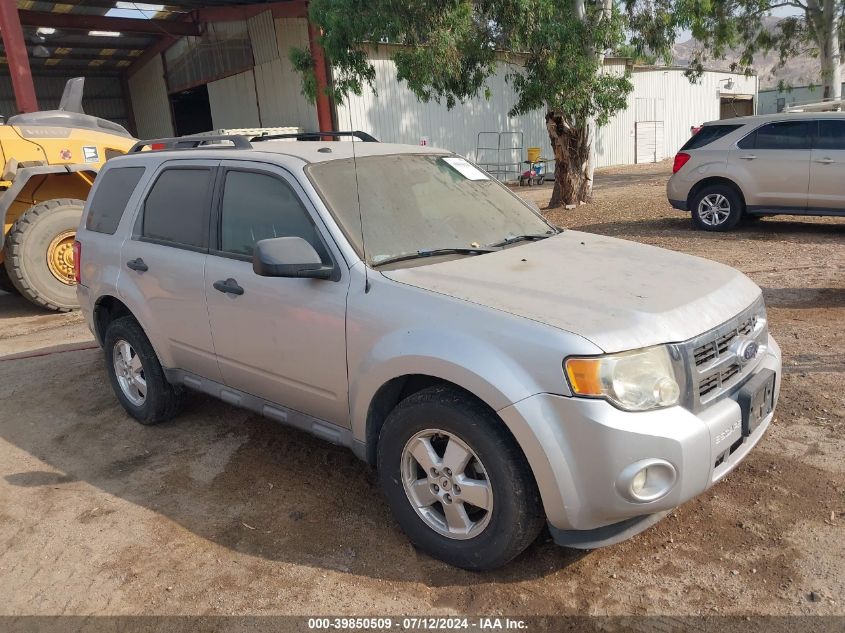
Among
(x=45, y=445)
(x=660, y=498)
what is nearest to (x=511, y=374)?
(x=660, y=498)

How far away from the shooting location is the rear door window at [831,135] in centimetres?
958

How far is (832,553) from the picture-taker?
3.07 metres

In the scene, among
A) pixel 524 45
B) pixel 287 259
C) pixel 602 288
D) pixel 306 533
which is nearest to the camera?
pixel 602 288

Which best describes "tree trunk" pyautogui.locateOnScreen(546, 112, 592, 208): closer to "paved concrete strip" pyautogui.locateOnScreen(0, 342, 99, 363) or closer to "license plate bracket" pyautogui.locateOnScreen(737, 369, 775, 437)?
"paved concrete strip" pyautogui.locateOnScreen(0, 342, 99, 363)

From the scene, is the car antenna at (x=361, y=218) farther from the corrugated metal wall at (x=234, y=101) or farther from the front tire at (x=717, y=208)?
the corrugated metal wall at (x=234, y=101)

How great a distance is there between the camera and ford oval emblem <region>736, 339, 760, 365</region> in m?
3.07

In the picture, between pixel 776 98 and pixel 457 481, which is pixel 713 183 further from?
pixel 776 98

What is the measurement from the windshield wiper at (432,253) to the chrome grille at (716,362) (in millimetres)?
1185

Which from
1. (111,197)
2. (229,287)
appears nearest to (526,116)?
(111,197)

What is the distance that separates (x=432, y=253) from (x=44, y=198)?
23.1ft

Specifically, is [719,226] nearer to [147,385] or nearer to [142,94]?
[147,385]

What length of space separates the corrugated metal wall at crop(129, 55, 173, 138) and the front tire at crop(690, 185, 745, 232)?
22.3 m

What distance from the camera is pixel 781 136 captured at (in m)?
10.1

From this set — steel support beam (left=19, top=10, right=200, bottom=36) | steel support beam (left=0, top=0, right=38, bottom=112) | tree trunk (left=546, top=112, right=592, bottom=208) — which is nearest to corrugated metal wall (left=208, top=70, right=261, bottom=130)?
steel support beam (left=19, top=10, right=200, bottom=36)
